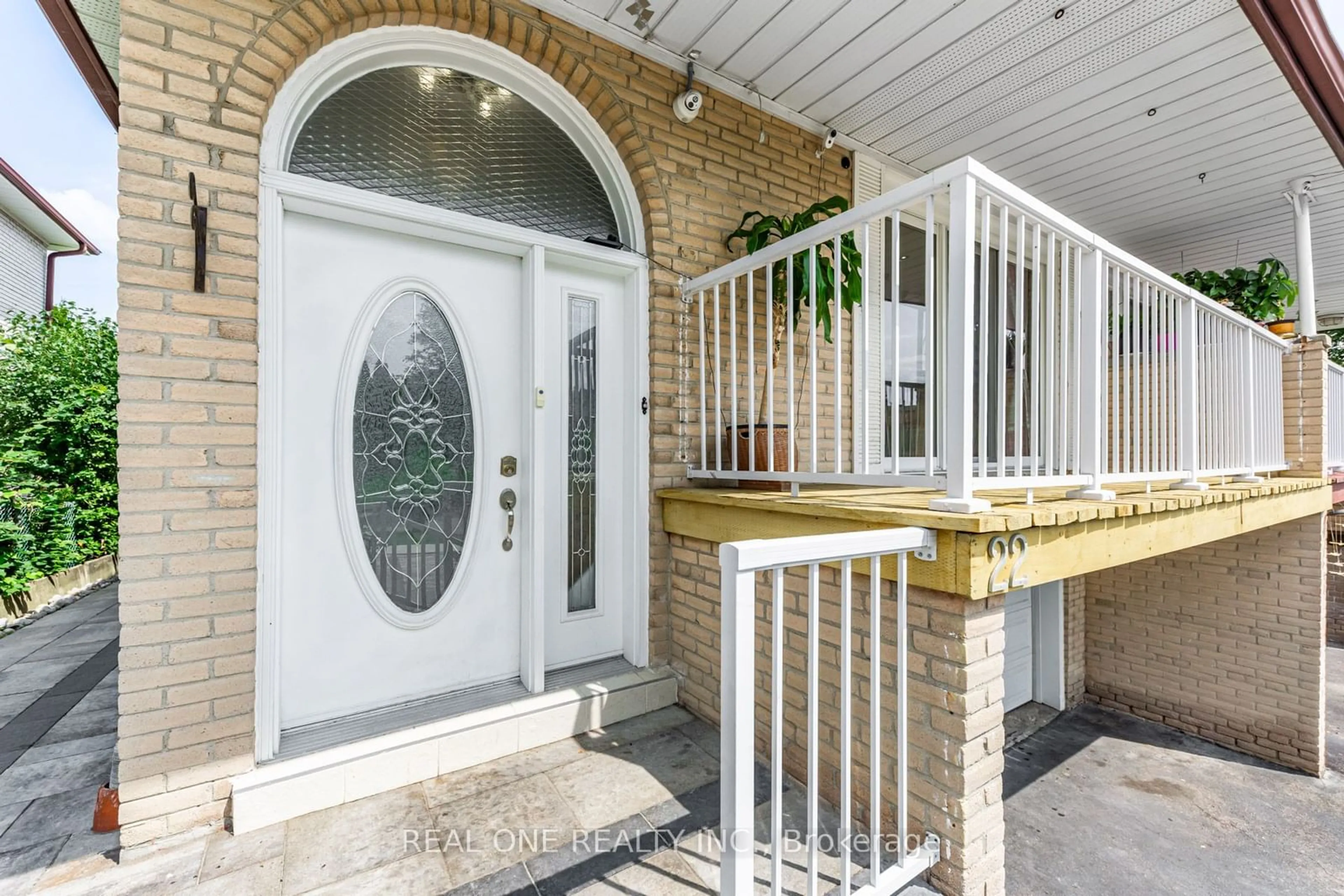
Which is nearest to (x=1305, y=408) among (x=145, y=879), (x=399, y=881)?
(x=399, y=881)

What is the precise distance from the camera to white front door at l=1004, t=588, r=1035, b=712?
12.9 feet

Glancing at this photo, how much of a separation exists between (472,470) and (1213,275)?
5.74 meters

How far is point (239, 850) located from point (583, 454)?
1.69 metres

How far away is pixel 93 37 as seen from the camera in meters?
2.54

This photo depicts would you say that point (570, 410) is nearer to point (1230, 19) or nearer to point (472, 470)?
point (472, 470)

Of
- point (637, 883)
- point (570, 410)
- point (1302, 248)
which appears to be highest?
point (1302, 248)

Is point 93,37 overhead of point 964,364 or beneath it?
overhead

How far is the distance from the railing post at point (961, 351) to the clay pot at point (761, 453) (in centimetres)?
84

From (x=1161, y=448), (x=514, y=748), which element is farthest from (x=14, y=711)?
(x=1161, y=448)

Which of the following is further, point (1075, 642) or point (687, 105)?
point (1075, 642)

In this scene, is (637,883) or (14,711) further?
(14,711)

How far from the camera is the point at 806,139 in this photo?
10.8ft

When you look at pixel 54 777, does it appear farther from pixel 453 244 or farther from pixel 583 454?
pixel 453 244

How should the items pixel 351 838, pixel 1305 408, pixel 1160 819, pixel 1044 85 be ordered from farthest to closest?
pixel 1305 408 < pixel 1044 85 < pixel 1160 819 < pixel 351 838
